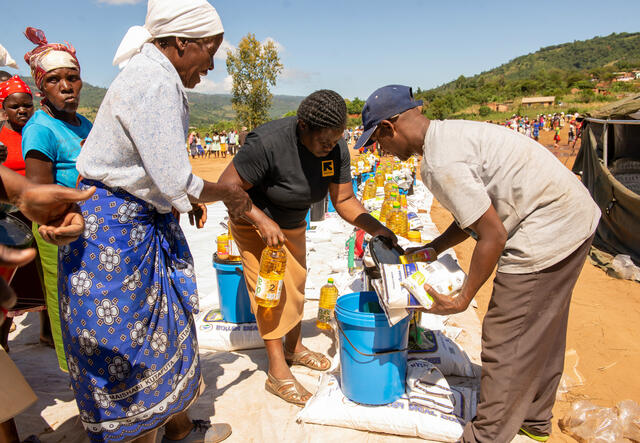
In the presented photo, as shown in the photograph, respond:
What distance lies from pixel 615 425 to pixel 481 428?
92 cm

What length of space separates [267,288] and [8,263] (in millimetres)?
1702

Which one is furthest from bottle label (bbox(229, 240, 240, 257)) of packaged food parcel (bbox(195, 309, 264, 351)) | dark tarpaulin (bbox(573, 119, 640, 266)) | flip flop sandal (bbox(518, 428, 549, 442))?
dark tarpaulin (bbox(573, 119, 640, 266))

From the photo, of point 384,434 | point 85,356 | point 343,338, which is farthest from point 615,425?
point 85,356

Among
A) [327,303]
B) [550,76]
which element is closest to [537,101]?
[550,76]

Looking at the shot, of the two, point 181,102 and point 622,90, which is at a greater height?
point 622,90

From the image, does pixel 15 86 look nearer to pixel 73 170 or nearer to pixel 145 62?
pixel 73 170

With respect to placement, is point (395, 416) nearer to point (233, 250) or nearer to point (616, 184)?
point (233, 250)

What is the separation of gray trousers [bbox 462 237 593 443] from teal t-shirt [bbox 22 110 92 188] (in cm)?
250

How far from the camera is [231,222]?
2.82 meters

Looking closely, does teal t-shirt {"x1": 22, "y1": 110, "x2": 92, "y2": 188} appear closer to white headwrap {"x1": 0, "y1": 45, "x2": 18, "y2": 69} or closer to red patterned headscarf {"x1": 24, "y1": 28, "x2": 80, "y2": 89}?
red patterned headscarf {"x1": 24, "y1": 28, "x2": 80, "y2": 89}

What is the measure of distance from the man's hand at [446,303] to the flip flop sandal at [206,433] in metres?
1.46

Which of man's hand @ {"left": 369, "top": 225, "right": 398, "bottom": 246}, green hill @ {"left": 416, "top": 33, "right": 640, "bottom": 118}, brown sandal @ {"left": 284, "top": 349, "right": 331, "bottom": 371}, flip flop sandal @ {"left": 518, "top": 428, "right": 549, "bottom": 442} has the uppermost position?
green hill @ {"left": 416, "top": 33, "right": 640, "bottom": 118}

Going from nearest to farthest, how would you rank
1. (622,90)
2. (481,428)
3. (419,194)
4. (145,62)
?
(145,62) → (481,428) → (419,194) → (622,90)

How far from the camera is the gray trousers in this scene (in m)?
2.04
